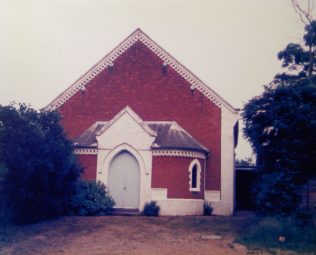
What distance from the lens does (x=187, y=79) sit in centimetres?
3030

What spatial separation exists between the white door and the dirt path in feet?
13.1

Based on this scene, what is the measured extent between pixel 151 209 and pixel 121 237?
7919 mm

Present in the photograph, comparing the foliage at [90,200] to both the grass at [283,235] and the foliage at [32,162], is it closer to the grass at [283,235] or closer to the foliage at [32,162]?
the foliage at [32,162]

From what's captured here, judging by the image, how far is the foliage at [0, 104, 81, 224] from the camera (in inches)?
834

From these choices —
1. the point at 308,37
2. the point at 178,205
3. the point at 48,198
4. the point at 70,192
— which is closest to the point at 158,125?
the point at 178,205

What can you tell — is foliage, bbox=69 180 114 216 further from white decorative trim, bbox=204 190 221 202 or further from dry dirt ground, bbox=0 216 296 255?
white decorative trim, bbox=204 190 221 202

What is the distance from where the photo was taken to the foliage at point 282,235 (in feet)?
51.6

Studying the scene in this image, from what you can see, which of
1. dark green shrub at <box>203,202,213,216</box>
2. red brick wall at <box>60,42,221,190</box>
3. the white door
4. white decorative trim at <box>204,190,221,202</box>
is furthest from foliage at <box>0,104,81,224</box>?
white decorative trim at <box>204,190,221,202</box>

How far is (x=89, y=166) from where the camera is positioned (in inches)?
1087

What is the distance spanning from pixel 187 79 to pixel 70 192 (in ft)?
38.6

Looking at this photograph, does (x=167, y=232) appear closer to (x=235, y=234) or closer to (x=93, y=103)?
(x=235, y=234)

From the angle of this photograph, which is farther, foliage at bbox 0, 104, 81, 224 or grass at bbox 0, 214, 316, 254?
foliage at bbox 0, 104, 81, 224

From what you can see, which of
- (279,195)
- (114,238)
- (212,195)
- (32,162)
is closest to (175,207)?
(212,195)

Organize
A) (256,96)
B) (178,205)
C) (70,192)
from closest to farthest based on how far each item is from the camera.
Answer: (256,96) < (70,192) < (178,205)
